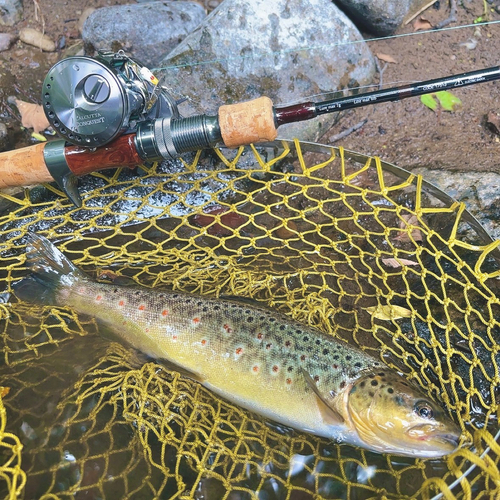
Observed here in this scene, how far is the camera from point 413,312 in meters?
2.86

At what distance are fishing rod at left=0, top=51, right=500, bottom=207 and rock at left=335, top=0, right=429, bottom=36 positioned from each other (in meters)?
2.35

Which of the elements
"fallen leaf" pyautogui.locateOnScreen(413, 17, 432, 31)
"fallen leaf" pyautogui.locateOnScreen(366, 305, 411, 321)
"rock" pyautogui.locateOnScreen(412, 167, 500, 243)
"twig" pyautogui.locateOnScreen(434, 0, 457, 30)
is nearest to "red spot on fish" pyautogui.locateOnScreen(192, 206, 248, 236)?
"fallen leaf" pyautogui.locateOnScreen(366, 305, 411, 321)

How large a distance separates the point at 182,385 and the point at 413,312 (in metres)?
1.40

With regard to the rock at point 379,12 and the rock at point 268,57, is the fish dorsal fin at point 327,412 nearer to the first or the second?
the rock at point 268,57

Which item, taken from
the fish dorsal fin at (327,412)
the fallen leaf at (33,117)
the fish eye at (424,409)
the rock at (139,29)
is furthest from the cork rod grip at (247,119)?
the fallen leaf at (33,117)

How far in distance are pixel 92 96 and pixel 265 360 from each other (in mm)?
1661

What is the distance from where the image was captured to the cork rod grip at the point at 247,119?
9.02 feet

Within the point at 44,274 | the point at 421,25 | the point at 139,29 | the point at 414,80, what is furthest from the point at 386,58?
the point at 44,274

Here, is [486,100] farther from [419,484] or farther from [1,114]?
[1,114]

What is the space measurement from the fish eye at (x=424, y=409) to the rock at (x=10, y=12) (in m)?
5.06

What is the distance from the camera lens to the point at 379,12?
15.3ft

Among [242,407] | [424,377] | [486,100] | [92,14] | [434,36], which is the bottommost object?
[424,377]

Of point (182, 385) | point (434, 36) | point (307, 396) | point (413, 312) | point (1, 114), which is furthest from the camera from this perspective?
point (434, 36)

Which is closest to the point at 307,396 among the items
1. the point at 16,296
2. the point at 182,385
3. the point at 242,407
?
the point at 242,407
